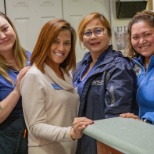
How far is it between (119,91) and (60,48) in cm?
39

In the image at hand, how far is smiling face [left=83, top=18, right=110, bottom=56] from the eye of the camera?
1.65m

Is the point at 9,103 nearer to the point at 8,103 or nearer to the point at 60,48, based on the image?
the point at 8,103

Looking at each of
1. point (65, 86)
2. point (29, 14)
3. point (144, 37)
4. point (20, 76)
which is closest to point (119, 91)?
point (65, 86)

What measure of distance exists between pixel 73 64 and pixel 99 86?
256 mm

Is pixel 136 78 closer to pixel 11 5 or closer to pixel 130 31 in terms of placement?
pixel 130 31

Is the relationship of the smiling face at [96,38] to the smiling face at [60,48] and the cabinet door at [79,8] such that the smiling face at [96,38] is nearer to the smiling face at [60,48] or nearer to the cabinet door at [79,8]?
the smiling face at [60,48]

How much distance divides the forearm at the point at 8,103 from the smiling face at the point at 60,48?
0.27 m

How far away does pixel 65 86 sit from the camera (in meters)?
1.45

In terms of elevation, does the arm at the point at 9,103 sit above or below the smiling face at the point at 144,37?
below

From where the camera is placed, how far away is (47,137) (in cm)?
A: 129

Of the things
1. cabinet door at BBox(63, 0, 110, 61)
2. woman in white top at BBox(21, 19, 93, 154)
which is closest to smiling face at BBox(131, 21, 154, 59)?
woman in white top at BBox(21, 19, 93, 154)

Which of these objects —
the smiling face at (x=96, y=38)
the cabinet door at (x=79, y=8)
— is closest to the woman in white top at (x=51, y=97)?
the smiling face at (x=96, y=38)

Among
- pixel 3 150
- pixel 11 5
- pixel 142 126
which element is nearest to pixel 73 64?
pixel 3 150

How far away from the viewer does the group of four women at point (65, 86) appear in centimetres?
133
